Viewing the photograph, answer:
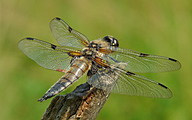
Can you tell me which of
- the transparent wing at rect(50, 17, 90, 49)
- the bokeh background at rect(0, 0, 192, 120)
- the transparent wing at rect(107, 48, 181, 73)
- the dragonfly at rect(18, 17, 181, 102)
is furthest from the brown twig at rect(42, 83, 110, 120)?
the bokeh background at rect(0, 0, 192, 120)

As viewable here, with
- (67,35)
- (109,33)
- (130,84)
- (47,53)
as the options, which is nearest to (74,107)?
(130,84)

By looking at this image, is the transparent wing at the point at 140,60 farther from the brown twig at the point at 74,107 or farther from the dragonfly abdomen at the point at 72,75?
the brown twig at the point at 74,107

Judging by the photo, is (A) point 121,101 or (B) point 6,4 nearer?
(A) point 121,101

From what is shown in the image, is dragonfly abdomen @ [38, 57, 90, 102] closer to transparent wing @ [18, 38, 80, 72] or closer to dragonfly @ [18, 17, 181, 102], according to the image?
dragonfly @ [18, 17, 181, 102]

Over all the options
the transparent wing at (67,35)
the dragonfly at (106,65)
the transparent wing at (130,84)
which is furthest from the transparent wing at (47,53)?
the transparent wing at (130,84)

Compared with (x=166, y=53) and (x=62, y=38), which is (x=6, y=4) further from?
(x=166, y=53)

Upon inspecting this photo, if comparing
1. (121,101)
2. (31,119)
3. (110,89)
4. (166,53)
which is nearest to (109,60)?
(110,89)

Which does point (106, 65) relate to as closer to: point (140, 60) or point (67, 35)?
point (140, 60)
